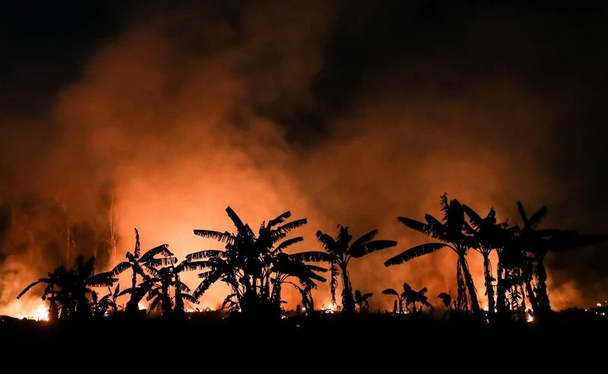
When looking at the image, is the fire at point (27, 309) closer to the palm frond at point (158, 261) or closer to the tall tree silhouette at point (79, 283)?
the tall tree silhouette at point (79, 283)

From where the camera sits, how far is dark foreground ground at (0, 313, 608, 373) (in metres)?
13.4

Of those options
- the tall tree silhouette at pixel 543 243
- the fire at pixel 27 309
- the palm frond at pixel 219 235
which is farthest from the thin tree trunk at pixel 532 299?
the fire at pixel 27 309

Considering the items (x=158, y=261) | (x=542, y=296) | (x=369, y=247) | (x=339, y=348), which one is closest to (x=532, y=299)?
(x=542, y=296)

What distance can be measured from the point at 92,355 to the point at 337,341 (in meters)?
7.82

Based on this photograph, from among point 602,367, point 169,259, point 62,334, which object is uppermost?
point 169,259

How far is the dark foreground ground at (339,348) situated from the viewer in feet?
43.8

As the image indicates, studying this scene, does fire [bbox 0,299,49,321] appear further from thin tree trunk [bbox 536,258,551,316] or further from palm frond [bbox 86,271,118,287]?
thin tree trunk [bbox 536,258,551,316]

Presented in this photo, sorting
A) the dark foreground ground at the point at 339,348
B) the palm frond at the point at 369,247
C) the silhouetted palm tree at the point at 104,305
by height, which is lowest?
the dark foreground ground at the point at 339,348

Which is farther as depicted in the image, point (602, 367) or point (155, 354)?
point (155, 354)

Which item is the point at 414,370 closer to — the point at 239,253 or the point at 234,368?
the point at 234,368

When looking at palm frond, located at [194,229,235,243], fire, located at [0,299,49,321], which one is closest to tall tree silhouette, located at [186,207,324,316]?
palm frond, located at [194,229,235,243]

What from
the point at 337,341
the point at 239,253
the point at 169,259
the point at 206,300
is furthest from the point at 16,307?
the point at 337,341

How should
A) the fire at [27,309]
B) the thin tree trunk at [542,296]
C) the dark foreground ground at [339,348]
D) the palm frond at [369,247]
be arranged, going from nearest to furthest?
the dark foreground ground at [339,348] → the thin tree trunk at [542,296] → the palm frond at [369,247] → the fire at [27,309]

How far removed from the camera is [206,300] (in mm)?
64125
